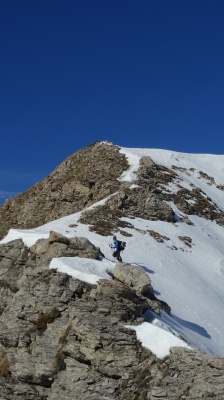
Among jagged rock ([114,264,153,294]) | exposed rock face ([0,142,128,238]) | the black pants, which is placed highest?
exposed rock face ([0,142,128,238])

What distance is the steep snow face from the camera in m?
26.5

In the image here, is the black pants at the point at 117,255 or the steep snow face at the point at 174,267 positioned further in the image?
the black pants at the point at 117,255

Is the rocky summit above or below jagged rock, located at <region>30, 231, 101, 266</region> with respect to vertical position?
below

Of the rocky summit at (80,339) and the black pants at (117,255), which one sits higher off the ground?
the black pants at (117,255)

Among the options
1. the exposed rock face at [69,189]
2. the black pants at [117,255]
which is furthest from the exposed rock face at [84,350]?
A: the exposed rock face at [69,189]

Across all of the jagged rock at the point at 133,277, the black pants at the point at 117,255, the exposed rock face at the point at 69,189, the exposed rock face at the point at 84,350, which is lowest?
the exposed rock face at the point at 84,350

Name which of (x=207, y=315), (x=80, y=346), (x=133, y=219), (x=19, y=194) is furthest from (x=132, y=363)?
(x=19, y=194)

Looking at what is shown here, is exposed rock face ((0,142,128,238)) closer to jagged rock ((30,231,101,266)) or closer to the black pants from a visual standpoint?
the black pants

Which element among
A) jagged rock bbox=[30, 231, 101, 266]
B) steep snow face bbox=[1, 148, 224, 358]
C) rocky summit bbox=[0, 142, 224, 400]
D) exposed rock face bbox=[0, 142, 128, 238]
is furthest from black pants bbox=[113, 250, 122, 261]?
exposed rock face bbox=[0, 142, 128, 238]

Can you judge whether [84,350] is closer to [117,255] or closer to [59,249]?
[59,249]

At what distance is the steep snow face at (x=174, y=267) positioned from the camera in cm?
2651

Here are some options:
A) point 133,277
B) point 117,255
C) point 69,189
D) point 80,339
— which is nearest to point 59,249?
point 133,277

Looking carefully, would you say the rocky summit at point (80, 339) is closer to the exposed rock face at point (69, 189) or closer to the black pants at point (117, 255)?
the black pants at point (117, 255)

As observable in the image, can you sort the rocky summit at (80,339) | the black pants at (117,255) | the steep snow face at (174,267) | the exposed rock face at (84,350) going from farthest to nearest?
1. the black pants at (117,255)
2. the steep snow face at (174,267)
3. the rocky summit at (80,339)
4. the exposed rock face at (84,350)
